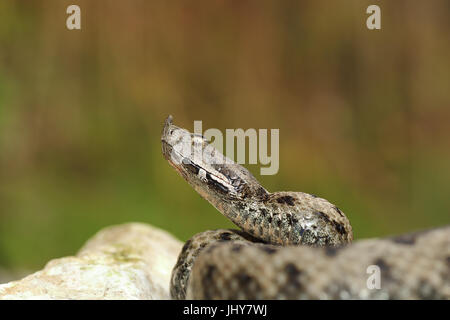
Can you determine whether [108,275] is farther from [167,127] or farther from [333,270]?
[333,270]

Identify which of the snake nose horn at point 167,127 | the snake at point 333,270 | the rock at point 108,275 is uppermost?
the snake nose horn at point 167,127

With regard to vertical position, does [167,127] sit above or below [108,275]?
above

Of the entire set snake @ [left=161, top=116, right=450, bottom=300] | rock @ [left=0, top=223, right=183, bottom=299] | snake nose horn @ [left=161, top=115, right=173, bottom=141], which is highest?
snake nose horn @ [left=161, top=115, right=173, bottom=141]

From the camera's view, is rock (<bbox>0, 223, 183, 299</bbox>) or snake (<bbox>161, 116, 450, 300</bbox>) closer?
snake (<bbox>161, 116, 450, 300</bbox>)

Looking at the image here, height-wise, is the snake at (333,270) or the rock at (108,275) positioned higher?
the snake at (333,270)

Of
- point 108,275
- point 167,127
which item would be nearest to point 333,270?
point 167,127

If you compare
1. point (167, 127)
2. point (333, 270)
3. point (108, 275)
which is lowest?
point (108, 275)

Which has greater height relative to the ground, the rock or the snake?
the snake
